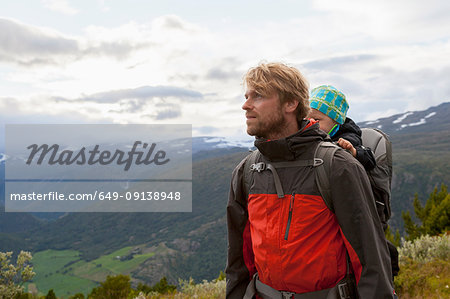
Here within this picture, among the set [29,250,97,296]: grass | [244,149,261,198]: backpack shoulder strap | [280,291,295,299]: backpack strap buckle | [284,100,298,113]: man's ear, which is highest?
[284,100,298,113]: man's ear

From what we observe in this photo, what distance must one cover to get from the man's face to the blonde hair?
52 millimetres

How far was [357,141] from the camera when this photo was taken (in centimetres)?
337

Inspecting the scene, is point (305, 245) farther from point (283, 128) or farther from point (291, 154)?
point (283, 128)

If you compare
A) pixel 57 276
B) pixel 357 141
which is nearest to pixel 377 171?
pixel 357 141

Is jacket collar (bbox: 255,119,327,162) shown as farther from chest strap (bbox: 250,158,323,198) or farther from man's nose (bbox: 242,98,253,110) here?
man's nose (bbox: 242,98,253,110)

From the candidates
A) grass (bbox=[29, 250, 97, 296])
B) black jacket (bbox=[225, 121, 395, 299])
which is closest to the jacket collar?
black jacket (bbox=[225, 121, 395, 299])

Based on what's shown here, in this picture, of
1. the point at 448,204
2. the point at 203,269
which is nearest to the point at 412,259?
the point at 448,204

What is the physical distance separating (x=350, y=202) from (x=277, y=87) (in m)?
1.01

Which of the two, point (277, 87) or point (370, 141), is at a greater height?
point (277, 87)

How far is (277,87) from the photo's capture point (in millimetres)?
2840

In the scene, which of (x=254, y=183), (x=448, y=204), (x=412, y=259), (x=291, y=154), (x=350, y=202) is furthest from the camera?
(x=448, y=204)

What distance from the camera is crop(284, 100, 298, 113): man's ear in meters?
2.89

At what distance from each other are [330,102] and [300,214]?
136cm

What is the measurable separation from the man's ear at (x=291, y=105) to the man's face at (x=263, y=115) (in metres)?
0.05
